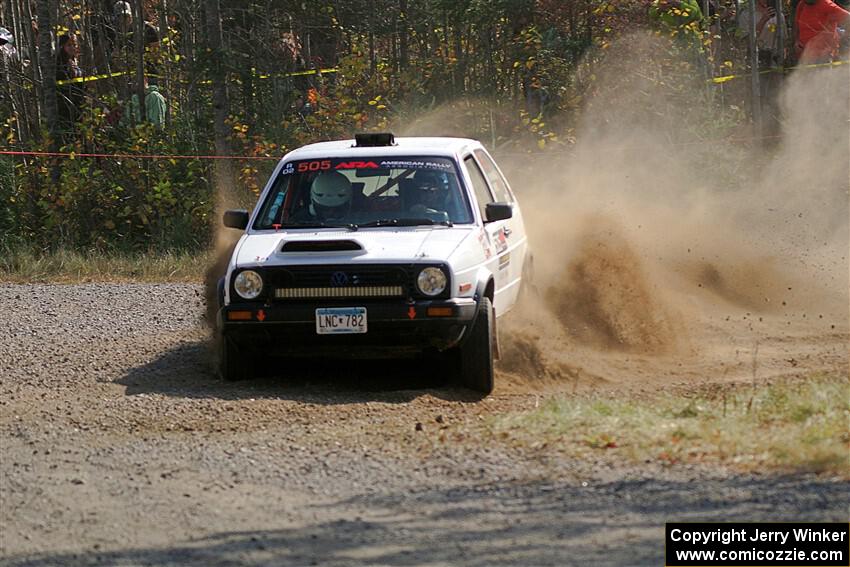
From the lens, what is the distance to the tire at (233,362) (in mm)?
9156

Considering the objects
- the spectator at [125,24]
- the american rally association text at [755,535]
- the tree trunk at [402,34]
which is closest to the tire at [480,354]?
the american rally association text at [755,535]

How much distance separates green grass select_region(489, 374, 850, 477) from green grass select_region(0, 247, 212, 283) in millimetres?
9739

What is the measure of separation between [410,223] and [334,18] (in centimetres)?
1225

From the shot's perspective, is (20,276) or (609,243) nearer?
(609,243)

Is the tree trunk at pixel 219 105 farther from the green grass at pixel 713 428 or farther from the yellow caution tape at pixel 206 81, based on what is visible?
the green grass at pixel 713 428

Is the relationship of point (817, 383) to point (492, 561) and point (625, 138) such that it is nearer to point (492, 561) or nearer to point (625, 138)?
point (492, 561)

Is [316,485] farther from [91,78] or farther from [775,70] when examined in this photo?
[91,78]

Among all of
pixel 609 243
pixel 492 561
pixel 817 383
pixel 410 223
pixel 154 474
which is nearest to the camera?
pixel 492 561

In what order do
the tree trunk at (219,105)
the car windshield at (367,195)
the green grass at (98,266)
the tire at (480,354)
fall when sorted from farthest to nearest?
Answer: the tree trunk at (219,105), the green grass at (98,266), the car windshield at (367,195), the tire at (480,354)

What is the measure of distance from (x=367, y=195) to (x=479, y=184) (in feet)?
3.33

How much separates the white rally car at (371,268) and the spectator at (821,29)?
10103 mm

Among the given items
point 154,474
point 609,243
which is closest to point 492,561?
point 154,474

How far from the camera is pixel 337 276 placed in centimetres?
878

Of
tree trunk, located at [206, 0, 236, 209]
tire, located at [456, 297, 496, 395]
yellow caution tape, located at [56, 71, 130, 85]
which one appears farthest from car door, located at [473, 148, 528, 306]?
yellow caution tape, located at [56, 71, 130, 85]
